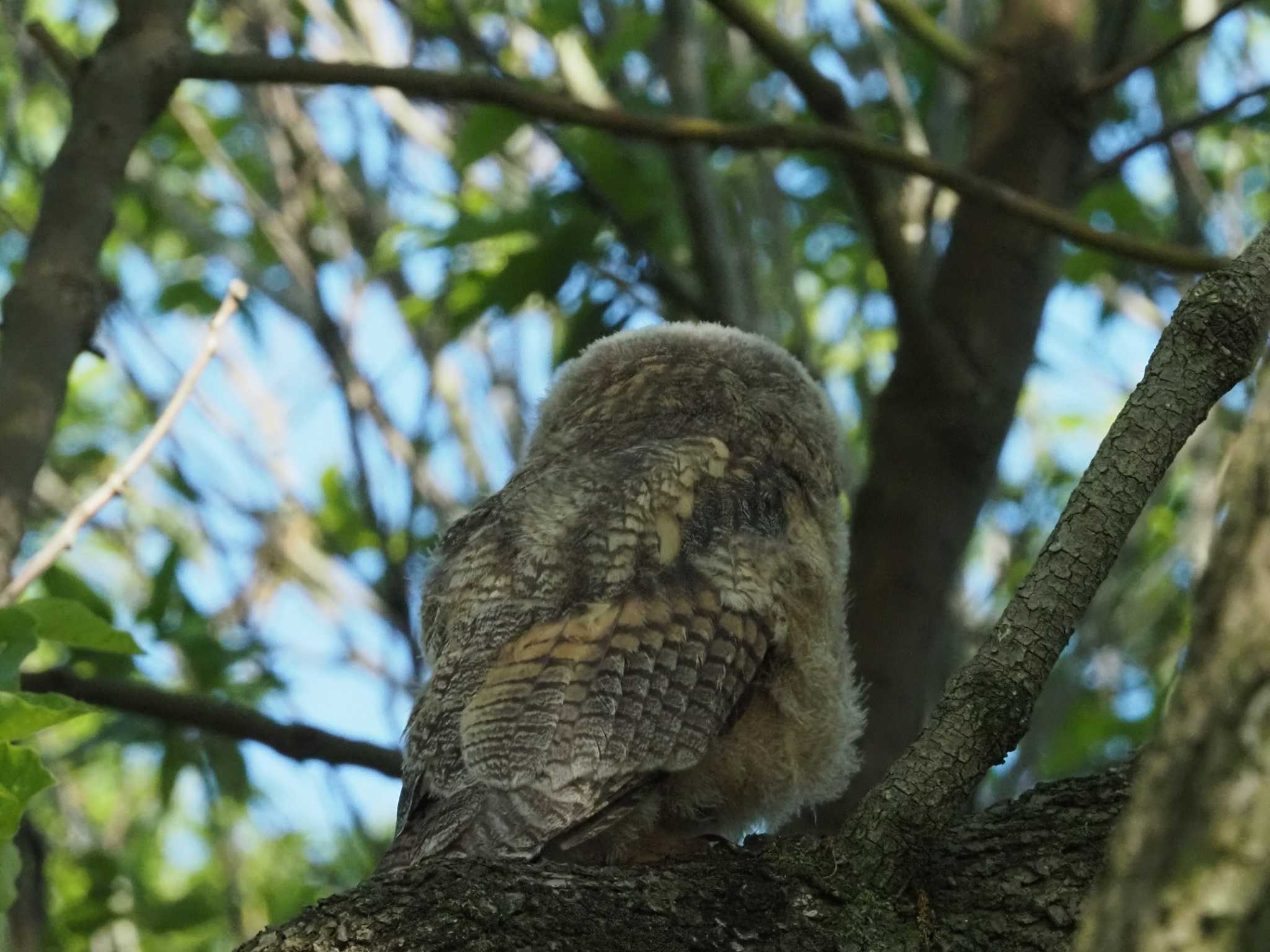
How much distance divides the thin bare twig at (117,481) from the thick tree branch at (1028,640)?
5.40ft

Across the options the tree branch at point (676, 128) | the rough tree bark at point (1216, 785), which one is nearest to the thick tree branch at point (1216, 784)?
the rough tree bark at point (1216, 785)

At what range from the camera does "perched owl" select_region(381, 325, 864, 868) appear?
2586 millimetres

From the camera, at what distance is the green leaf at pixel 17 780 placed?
2.23 metres

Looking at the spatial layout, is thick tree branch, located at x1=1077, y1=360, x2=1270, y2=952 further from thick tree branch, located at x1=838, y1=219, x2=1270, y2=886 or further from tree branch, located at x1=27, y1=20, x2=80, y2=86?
tree branch, located at x1=27, y1=20, x2=80, y2=86

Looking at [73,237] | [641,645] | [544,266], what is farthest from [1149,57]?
[73,237]

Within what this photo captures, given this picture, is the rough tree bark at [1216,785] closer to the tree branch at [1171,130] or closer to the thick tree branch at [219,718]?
the thick tree branch at [219,718]

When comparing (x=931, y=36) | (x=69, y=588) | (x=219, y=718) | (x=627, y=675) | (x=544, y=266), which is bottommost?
(x=627, y=675)

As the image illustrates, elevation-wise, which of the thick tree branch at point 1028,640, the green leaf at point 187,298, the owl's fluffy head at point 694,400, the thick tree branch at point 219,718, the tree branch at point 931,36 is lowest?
the thick tree branch at point 1028,640

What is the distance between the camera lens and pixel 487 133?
457cm

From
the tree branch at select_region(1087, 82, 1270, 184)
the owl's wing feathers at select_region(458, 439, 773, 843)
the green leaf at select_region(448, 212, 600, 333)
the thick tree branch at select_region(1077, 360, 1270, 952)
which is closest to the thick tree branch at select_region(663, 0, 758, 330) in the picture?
the green leaf at select_region(448, 212, 600, 333)

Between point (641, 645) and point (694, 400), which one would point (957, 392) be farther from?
point (641, 645)

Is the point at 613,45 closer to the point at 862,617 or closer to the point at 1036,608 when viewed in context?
the point at 862,617

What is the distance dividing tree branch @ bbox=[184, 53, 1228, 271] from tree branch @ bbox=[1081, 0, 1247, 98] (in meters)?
0.76

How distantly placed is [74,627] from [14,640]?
0.19 metres
